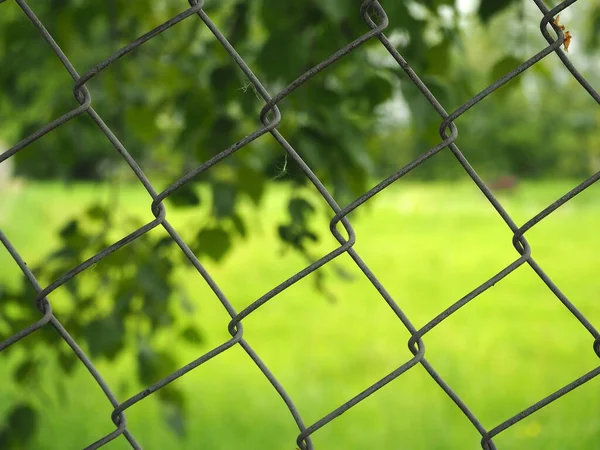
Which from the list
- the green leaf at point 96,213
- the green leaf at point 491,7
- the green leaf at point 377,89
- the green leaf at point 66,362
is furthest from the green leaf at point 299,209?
the green leaf at point 66,362

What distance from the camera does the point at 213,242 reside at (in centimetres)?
160

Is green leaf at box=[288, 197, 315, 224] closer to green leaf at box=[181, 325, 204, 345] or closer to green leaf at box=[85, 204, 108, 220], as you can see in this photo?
green leaf at box=[181, 325, 204, 345]

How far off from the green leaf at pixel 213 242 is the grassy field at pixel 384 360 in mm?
281

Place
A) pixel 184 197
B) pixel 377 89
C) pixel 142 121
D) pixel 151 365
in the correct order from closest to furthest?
1. pixel 377 89
2. pixel 184 197
3. pixel 151 365
4. pixel 142 121

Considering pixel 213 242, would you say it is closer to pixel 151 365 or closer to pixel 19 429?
pixel 151 365

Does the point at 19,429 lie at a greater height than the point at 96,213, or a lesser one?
lesser

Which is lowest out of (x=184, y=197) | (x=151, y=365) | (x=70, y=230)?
(x=151, y=365)

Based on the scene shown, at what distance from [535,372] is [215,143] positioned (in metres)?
2.79

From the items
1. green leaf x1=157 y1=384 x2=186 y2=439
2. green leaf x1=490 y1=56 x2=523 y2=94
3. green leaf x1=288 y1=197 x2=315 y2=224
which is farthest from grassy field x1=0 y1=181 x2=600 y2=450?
green leaf x1=490 y1=56 x2=523 y2=94

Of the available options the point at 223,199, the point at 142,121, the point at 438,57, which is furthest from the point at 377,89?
the point at 142,121

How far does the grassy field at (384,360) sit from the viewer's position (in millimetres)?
3197

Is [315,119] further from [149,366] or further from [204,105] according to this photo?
[149,366]

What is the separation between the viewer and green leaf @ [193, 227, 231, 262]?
1601mm

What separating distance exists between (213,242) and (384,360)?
9.48ft
